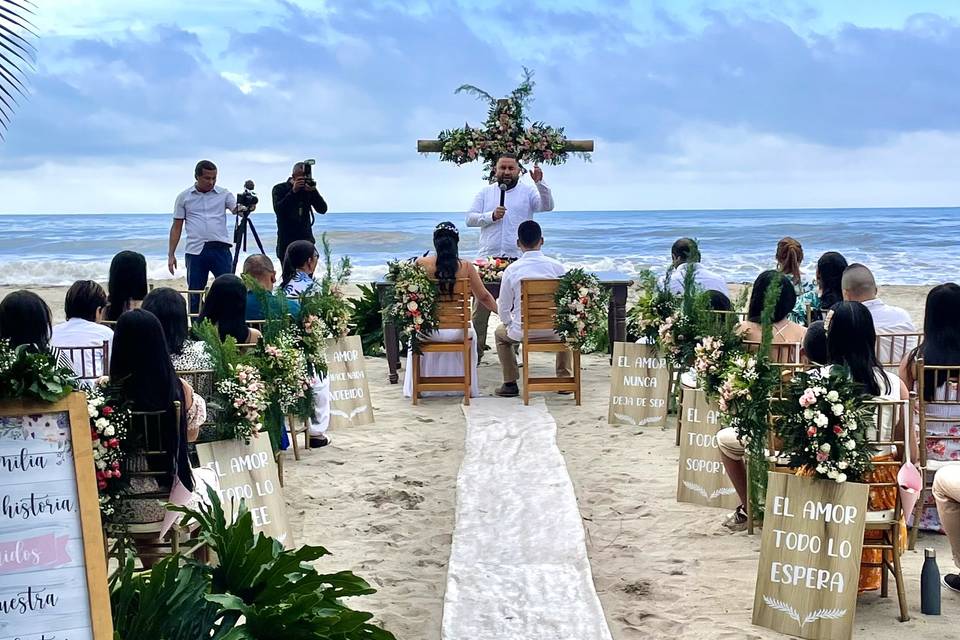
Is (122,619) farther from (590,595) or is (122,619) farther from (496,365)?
(496,365)

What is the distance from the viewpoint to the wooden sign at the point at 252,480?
5.40 meters

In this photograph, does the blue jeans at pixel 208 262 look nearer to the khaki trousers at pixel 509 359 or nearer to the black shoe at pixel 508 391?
the khaki trousers at pixel 509 359

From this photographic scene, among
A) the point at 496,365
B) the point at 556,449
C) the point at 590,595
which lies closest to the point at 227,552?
the point at 590,595

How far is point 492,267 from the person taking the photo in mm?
10859

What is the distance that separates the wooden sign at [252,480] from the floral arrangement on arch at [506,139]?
6.72 m

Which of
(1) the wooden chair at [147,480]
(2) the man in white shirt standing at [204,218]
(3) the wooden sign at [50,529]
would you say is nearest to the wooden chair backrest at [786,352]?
Result: (1) the wooden chair at [147,480]

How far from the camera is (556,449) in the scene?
7965mm

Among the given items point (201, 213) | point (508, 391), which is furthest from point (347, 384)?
point (201, 213)

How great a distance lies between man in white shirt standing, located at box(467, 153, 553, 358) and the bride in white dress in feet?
5.15

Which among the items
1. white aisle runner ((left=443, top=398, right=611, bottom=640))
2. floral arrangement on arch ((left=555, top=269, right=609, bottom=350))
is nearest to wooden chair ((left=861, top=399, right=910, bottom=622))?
white aisle runner ((left=443, top=398, right=611, bottom=640))

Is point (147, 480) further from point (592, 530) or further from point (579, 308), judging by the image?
point (579, 308)

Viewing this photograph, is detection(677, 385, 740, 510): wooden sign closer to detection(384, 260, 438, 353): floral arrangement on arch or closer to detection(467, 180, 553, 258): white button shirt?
detection(384, 260, 438, 353): floral arrangement on arch

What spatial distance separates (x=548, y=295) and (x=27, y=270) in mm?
23304

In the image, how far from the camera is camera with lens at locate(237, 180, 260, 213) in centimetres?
1233
